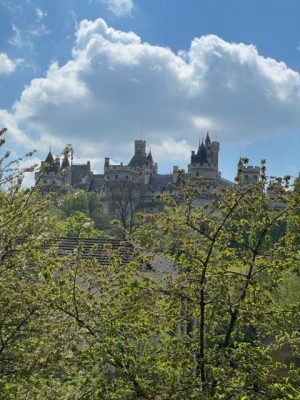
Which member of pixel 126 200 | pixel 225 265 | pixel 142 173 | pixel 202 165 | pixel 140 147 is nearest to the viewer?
pixel 225 265

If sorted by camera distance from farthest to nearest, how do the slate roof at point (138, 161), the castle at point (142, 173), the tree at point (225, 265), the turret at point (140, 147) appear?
1. the turret at point (140, 147)
2. the slate roof at point (138, 161)
3. the castle at point (142, 173)
4. the tree at point (225, 265)

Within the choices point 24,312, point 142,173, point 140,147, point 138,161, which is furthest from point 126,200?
point 24,312

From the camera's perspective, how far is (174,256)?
6633 millimetres

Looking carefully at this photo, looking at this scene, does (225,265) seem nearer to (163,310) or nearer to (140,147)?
(163,310)

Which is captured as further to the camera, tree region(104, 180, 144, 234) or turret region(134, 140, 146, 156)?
turret region(134, 140, 146, 156)

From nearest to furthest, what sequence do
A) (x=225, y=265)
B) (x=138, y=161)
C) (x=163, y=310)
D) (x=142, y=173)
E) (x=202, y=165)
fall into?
(x=225, y=265), (x=163, y=310), (x=202, y=165), (x=142, y=173), (x=138, y=161)

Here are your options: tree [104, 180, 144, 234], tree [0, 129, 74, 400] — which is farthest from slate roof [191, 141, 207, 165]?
tree [0, 129, 74, 400]

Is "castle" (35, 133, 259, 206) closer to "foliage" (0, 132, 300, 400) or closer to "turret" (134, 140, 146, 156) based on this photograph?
"turret" (134, 140, 146, 156)

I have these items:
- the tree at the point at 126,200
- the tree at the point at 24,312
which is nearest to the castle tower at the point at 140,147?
the tree at the point at 126,200

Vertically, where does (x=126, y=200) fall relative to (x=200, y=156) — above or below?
below

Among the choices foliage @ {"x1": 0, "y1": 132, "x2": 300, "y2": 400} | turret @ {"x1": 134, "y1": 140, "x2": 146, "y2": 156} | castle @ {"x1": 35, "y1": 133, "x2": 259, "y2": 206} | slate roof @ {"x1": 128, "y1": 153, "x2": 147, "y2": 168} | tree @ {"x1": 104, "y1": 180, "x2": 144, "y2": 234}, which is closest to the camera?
foliage @ {"x1": 0, "y1": 132, "x2": 300, "y2": 400}

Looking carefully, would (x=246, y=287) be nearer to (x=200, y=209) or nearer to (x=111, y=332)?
(x=200, y=209)

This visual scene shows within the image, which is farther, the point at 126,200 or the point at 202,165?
the point at 202,165

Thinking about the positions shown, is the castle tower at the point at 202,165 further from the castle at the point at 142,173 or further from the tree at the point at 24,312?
the tree at the point at 24,312
